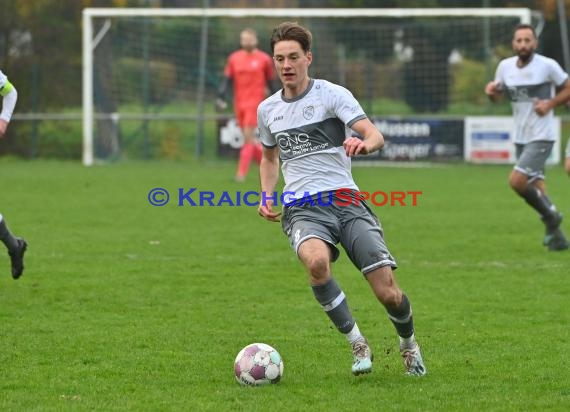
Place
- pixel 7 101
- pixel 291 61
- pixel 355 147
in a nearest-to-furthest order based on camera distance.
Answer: pixel 355 147
pixel 291 61
pixel 7 101

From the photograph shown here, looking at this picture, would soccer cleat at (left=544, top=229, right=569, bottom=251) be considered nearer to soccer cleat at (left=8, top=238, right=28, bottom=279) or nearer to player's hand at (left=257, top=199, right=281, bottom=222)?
soccer cleat at (left=8, top=238, right=28, bottom=279)

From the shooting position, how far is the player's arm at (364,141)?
5595 mm

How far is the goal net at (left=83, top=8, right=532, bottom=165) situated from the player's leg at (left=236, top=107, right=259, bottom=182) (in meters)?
4.78

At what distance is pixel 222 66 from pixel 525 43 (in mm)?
14519

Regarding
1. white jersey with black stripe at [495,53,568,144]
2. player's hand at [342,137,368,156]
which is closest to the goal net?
white jersey with black stripe at [495,53,568,144]

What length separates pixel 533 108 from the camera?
444 inches

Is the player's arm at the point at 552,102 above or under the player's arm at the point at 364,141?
under

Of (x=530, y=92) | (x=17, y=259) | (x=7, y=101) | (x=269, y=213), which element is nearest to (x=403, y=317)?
(x=269, y=213)

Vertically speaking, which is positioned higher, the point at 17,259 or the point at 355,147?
the point at 355,147

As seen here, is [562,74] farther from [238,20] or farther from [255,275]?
[238,20]

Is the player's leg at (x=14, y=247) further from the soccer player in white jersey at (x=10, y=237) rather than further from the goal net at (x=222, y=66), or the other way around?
the goal net at (x=222, y=66)

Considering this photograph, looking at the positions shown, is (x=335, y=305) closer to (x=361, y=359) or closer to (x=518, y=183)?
(x=361, y=359)

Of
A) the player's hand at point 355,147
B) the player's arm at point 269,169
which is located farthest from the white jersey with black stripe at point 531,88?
the player's hand at point 355,147

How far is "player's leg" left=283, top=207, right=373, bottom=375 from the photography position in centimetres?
592
